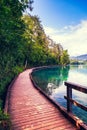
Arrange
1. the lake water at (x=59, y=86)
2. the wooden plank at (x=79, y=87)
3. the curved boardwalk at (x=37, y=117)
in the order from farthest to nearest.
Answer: the lake water at (x=59, y=86), the curved boardwalk at (x=37, y=117), the wooden plank at (x=79, y=87)

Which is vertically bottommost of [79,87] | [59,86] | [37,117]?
[59,86]

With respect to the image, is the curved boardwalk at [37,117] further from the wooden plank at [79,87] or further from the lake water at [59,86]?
the lake water at [59,86]

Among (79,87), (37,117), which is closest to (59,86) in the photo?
(37,117)

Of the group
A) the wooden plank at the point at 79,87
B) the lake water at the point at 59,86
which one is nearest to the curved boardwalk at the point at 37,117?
the wooden plank at the point at 79,87

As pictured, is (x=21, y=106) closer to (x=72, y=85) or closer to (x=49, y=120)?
(x=49, y=120)

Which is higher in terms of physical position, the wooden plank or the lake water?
the wooden plank

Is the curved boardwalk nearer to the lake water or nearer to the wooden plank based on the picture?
the wooden plank

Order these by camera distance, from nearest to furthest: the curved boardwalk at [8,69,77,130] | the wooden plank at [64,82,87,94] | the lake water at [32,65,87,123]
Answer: the wooden plank at [64,82,87,94] < the curved boardwalk at [8,69,77,130] < the lake water at [32,65,87,123]

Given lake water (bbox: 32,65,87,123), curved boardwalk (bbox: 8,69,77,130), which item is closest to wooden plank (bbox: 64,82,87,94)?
curved boardwalk (bbox: 8,69,77,130)

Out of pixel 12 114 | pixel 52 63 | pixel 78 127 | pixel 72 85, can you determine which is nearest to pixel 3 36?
pixel 12 114

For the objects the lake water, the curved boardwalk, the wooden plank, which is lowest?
the lake water

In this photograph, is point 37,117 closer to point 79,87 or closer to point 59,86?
point 79,87

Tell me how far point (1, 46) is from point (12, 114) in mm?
3547

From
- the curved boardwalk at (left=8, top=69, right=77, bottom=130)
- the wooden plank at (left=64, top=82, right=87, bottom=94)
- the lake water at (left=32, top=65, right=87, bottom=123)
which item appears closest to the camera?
the wooden plank at (left=64, top=82, right=87, bottom=94)
